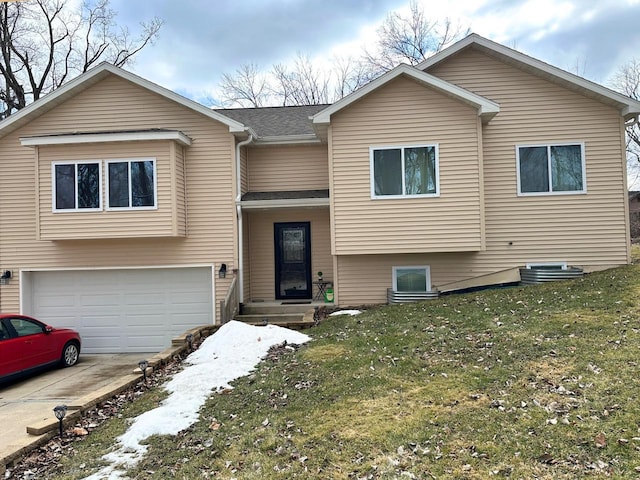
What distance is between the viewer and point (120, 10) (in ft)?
86.6

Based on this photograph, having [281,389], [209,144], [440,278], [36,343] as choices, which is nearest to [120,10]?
[209,144]

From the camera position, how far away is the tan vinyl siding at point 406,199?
11.0 m

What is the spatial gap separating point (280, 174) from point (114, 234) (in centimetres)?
477

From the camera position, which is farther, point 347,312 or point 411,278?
point 411,278

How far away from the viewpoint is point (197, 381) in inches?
270

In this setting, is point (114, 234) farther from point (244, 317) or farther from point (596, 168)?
point (596, 168)

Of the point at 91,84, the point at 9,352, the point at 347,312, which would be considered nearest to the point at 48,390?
the point at 9,352

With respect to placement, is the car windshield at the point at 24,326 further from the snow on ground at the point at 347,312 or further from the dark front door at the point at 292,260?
the snow on ground at the point at 347,312

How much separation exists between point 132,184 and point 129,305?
11.1 ft

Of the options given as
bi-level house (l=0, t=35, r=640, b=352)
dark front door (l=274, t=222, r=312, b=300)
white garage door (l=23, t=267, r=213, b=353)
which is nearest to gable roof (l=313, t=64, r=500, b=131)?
bi-level house (l=0, t=35, r=640, b=352)

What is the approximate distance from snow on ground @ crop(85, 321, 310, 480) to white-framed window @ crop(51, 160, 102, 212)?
220 inches

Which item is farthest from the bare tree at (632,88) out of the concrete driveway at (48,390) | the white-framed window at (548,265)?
the concrete driveway at (48,390)

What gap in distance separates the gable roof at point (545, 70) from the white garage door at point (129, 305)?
8706 mm

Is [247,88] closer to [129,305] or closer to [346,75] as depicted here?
[346,75]
